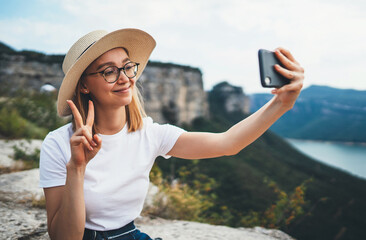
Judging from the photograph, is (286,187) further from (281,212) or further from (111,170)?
(111,170)

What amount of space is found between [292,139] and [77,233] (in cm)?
11589

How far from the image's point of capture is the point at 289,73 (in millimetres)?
1337

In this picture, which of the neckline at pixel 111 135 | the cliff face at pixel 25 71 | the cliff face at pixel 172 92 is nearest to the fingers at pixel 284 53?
the neckline at pixel 111 135

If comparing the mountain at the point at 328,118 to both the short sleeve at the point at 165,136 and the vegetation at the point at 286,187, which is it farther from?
the short sleeve at the point at 165,136

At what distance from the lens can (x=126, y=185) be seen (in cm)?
174

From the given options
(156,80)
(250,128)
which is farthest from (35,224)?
(156,80)

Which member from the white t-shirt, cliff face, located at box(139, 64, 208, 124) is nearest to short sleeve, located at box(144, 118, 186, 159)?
the white t-shirt

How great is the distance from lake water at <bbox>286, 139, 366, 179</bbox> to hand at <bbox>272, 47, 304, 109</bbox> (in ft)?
248

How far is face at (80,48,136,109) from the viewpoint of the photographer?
1716 millimetres

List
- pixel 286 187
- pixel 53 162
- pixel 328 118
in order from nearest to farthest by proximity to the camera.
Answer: pixel 53 162 → pixel 286 187 → pixel 328 118

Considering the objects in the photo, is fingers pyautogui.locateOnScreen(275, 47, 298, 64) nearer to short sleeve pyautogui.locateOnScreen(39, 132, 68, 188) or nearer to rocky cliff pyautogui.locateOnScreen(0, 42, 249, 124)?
short sleeve pyautogui.locateOnScreen(39, 132, 68, 188)

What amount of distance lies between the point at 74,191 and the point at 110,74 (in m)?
0.72

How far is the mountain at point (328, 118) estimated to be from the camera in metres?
89.9

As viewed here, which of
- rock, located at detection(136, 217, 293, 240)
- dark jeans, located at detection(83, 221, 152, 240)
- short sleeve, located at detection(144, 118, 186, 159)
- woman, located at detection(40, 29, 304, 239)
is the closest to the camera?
woman, located at detection(40, 29, 304, 239)
